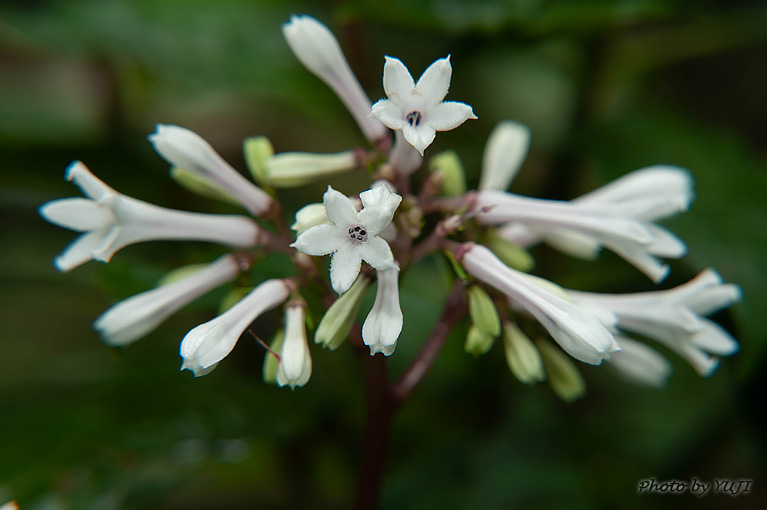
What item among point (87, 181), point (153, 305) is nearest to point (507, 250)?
point (153, 305)

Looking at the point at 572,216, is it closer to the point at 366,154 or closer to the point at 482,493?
the point at 366,154

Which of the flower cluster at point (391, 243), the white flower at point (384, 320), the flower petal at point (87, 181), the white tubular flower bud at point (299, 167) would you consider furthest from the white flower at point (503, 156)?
the flower petal at point (87, 181)

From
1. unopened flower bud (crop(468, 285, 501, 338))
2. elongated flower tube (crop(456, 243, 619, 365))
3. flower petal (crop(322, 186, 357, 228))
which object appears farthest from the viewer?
unopened flower bud (crop(468, 285, 501, 338))

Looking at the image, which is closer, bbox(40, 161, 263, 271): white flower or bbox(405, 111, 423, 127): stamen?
bbox(405, 111, 423, 127): stamen

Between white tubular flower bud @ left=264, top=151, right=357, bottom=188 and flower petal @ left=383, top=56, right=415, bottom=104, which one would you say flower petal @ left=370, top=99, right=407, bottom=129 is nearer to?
flower petal @ left=383, top=56, right=415, bottom=104

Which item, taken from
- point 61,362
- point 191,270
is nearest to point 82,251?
point 191,270

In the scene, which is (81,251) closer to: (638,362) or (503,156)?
(503,156)

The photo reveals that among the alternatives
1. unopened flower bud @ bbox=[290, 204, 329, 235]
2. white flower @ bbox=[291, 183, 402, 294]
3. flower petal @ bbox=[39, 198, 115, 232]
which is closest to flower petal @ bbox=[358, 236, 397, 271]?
white flower @ bbox=[291, 183, 402, 294]
